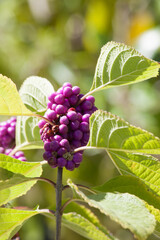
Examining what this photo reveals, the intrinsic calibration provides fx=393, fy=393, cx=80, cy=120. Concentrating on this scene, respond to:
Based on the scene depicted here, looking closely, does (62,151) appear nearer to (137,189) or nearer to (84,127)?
Result: (84,127)

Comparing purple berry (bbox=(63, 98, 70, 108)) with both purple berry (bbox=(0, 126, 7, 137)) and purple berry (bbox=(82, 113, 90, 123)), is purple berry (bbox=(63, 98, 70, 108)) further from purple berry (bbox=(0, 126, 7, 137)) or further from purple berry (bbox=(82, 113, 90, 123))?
purple berry (bbox=(0, 126, 7, 137))

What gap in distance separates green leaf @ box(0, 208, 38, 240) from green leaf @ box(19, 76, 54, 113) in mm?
336

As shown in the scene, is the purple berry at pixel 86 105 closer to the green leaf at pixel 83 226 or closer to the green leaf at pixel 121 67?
the green leaf at pixel 121 67

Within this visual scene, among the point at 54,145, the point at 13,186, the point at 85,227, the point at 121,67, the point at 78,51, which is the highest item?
the point at 78,51

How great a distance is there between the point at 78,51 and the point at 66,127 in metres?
3.61

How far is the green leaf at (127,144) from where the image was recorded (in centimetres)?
98

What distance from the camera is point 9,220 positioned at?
1104mm

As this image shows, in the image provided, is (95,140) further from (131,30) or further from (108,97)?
(131,30)

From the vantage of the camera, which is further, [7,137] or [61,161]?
[7,137]

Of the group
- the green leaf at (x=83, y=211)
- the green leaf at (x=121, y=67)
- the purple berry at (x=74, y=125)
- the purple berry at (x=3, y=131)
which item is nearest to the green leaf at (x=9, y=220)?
the green leaf at (x=83, y=211)

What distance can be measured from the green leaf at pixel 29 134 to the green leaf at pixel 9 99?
29cm

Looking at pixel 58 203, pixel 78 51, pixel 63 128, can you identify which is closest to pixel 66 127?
pixel 63 128

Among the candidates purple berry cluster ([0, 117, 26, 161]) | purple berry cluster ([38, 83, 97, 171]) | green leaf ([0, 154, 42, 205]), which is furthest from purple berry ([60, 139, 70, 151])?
purple berry cluster ([0, 117, 26, 161])

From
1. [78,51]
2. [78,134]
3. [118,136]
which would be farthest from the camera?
[78,51]
